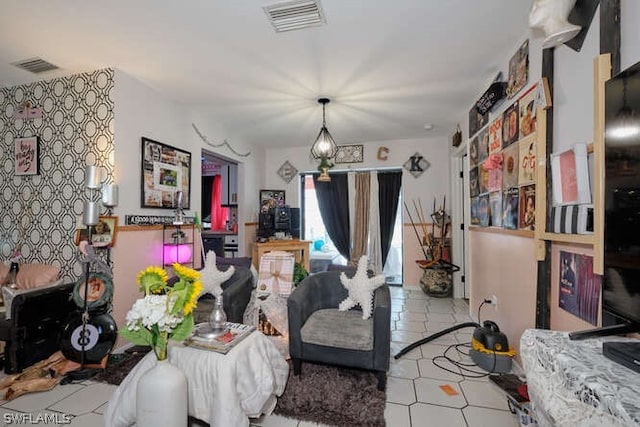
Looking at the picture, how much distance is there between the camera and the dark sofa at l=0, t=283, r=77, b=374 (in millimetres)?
2246

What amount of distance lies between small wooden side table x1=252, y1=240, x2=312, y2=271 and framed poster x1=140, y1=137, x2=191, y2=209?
134 centimetres

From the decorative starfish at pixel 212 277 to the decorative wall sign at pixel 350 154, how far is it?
3.17m

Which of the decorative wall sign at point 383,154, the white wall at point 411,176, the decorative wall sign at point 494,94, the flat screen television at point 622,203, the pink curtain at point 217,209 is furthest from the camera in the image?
the pink curtain at point 217,209

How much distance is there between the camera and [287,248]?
4527mm

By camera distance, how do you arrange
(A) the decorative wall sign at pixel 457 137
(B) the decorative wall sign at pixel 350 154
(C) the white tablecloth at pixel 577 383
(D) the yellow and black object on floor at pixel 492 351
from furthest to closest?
(B) the decorative wall sign at pixel 350 154
(A) the decorative wall sign at pixel 457 137
(D) the yellow and black object on floor at pixel 492 351
(C) the white tablecloth at pixel 577 383

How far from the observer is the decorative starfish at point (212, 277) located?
8.83 feet

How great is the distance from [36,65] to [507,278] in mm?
4413

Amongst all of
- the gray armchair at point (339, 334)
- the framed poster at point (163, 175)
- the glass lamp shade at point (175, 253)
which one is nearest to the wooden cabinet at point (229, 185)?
the framed poster at point (163, 175)

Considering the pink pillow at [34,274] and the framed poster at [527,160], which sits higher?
the framed poster at [527,160]

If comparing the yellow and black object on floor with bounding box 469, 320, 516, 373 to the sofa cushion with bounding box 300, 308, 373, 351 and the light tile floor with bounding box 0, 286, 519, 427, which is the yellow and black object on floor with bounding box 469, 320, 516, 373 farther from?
the sofa cushion with bounding box 300, 308, 373, 351

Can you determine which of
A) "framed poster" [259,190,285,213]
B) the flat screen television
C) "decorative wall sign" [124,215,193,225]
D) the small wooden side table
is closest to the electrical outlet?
the flat screen television

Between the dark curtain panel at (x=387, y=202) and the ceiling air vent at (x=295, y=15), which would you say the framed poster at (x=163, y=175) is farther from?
the dark curtain panel at (x=387, y=202)

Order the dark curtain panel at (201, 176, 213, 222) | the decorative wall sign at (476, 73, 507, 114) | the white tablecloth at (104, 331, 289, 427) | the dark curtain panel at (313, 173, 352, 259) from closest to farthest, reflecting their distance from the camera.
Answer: the white tablecloth at (104, 331, 289, 427), the decorative wall sign at (476, 73, 507, 114), the dark curtain panel at (313, 173, 352, 259), the dark curtain panel at (201, 176, 213, 222)
